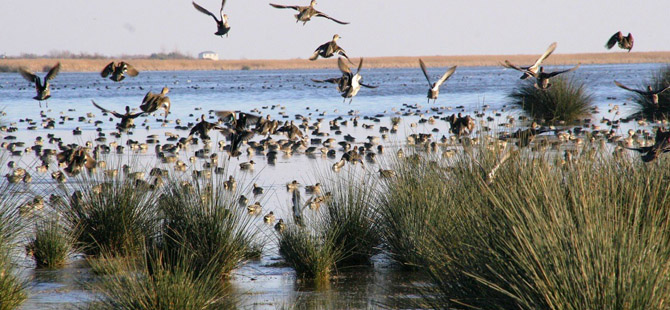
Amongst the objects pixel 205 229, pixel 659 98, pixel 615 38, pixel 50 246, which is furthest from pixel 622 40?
pixel 659 98

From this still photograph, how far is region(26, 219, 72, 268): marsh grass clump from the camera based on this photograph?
7961 mm

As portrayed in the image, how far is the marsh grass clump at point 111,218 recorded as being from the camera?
8164mm

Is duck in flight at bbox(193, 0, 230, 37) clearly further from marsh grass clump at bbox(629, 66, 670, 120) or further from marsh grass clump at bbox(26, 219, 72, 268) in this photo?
marsh grass clump at bbox(629, 66, 670, 120)

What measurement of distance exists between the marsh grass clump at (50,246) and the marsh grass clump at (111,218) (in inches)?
6.7

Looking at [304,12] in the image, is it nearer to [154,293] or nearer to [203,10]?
[203,10]

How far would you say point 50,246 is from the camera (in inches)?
314

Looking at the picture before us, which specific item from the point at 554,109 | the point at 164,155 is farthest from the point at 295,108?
the point at 164,155

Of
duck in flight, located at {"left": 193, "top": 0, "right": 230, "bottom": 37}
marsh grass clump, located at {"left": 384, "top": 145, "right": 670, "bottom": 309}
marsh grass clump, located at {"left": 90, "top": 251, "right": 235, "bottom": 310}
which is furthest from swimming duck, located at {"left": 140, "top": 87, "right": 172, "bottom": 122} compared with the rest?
marsh grass clump, located at {"left": 384, "top": 145, "right": 670, "bottom": 309}

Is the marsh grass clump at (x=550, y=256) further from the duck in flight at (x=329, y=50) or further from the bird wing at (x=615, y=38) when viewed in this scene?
the bird wing at (x=615, y=38)

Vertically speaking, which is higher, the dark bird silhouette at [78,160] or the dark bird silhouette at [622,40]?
the dark bird silhouette at [622,40]

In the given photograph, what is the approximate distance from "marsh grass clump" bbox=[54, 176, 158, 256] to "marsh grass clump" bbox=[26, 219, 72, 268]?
0.17 meters

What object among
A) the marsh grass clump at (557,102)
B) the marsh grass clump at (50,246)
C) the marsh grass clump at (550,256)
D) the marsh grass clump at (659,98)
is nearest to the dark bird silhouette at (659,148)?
the marsh grass clump at (550,256)

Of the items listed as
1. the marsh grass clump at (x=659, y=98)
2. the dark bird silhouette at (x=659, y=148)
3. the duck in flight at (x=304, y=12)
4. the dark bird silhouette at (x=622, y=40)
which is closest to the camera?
the dark bird silhouette at (x=659, y=148)

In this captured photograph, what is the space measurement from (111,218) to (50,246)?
0.67 meters
